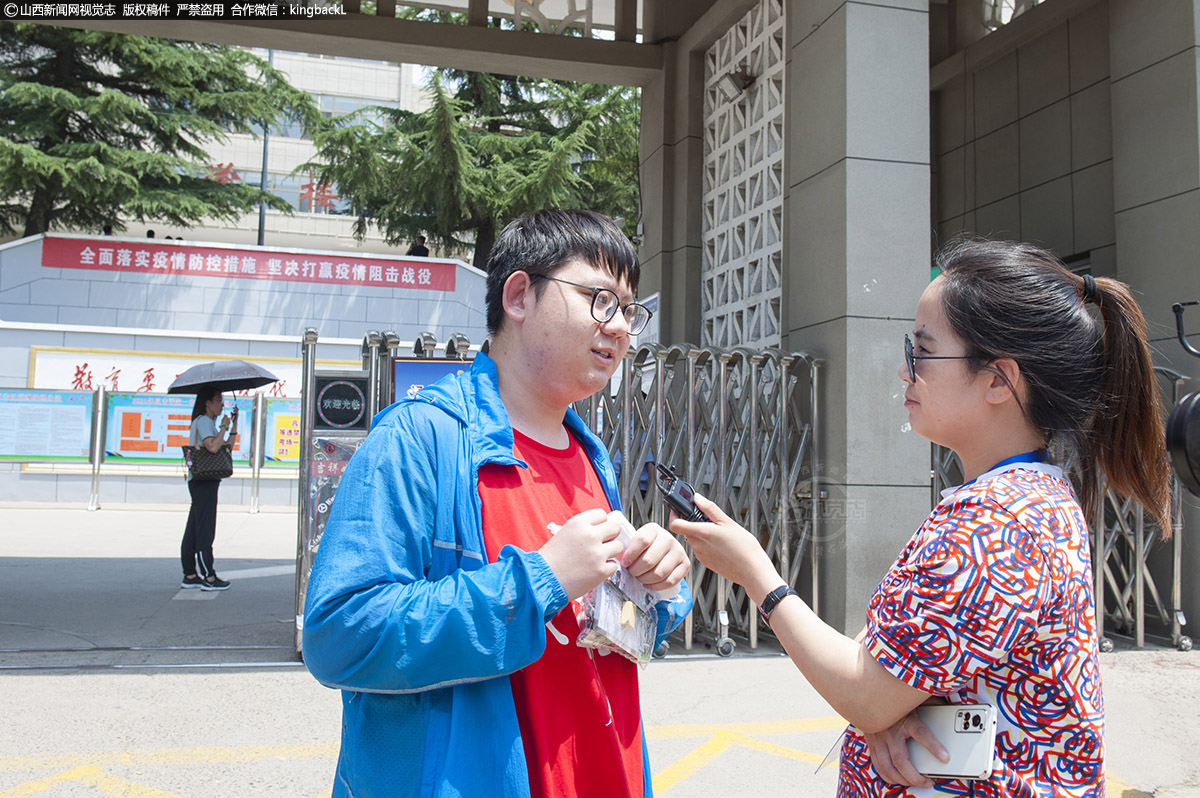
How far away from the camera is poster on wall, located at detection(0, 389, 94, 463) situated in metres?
14.5

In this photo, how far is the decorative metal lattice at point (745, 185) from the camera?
23.9 ft

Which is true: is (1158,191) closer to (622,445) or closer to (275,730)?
(622,445)

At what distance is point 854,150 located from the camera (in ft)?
19.8

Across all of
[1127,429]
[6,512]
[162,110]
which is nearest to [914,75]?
[1127,429]

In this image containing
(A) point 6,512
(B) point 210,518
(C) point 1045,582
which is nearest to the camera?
(C) point 1045,582

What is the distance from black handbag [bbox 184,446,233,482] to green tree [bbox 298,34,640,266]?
45.5 feet

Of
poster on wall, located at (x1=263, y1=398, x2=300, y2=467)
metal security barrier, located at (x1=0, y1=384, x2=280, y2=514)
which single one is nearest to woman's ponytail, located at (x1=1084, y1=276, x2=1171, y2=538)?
poster on wall, located at (x1=263, y1=398, x2=300, y2=467)

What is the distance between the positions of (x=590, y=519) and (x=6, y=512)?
621 inches

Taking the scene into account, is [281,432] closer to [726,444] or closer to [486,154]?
[486,154]

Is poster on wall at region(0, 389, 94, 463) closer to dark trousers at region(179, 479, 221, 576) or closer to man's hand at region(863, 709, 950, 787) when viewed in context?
dark trousers at region(179, 479, 221, 576)

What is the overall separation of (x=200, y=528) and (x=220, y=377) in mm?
1461

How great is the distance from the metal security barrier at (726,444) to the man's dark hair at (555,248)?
3.96 m

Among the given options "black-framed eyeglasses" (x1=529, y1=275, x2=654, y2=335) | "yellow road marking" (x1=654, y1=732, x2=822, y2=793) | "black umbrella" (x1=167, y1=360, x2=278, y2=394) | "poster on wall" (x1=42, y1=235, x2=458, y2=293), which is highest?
"poster on wall" (x1=42, y1=235, x2=458, y2=293)

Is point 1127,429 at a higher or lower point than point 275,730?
higher
